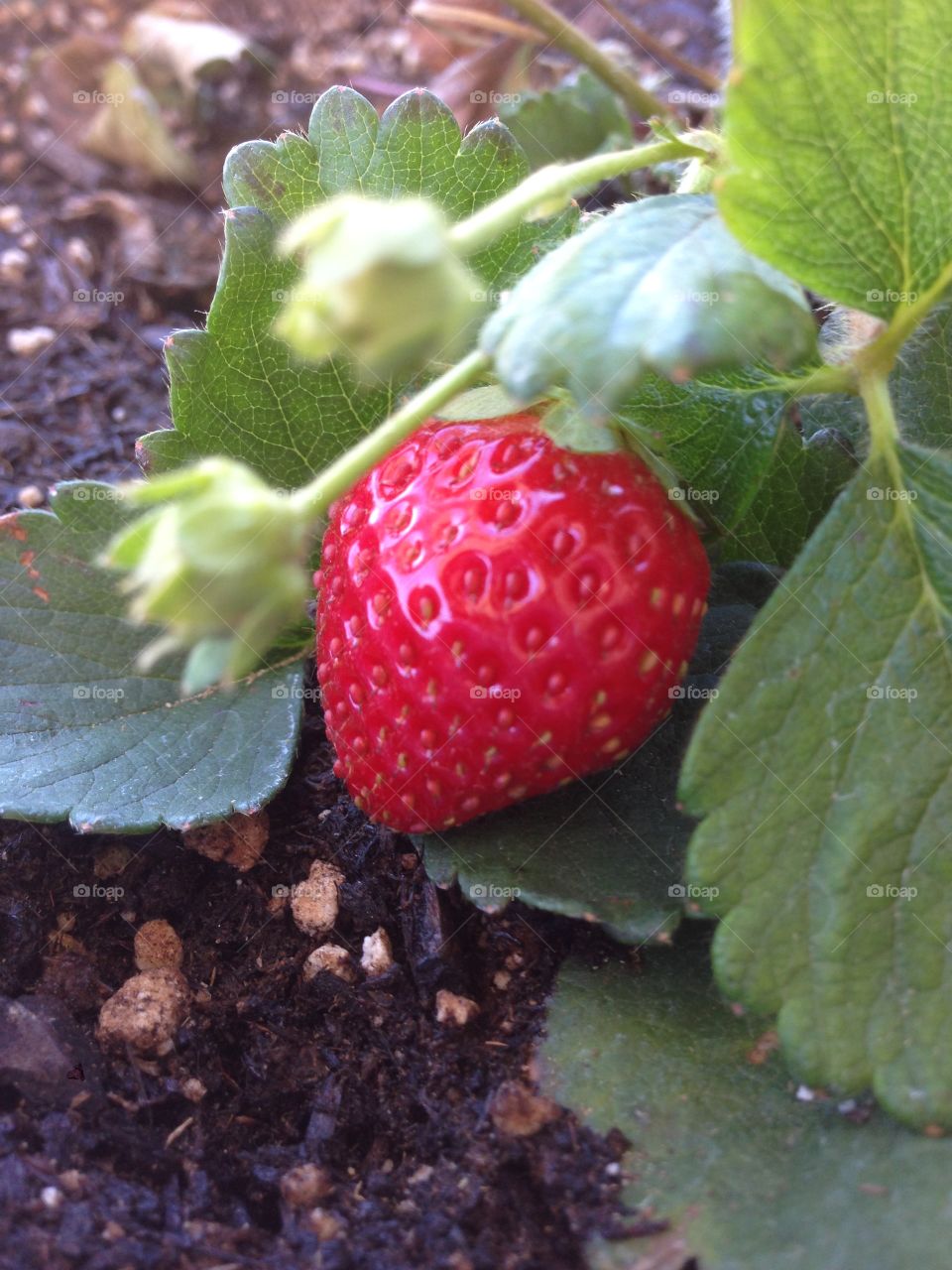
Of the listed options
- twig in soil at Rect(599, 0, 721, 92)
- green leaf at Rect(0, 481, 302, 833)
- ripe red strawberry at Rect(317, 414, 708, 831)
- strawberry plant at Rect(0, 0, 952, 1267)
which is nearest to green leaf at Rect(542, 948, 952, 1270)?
strawberry plant at Rect(0, 0, 952, 1267)

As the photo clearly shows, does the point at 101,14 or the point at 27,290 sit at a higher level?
the point at 101,14

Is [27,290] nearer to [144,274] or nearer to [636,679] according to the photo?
[144,274]

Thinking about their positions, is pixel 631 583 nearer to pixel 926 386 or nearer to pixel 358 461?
pixel 358 461

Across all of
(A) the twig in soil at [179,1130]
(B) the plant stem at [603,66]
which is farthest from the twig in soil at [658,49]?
(A) the twig in soil at [179,1130]

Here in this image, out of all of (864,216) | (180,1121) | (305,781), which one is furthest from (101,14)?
(180,1121)

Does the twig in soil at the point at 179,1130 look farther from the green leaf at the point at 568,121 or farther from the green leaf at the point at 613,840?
the green leaf at the point at 568,121

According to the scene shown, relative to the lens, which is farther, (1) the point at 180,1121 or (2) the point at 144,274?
(2) the point at 144,274

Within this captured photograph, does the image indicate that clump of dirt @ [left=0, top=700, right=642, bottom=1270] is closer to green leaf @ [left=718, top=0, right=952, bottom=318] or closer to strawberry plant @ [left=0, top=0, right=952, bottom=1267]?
strawberry plant @ [left=0, top=0, right=952, bottom=1267]
